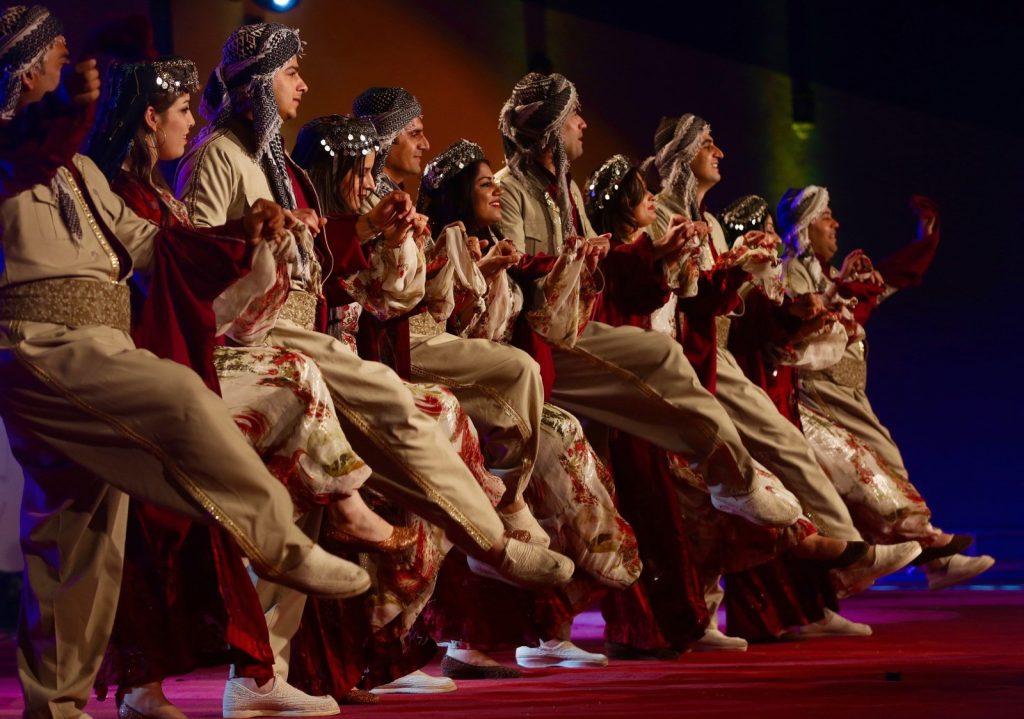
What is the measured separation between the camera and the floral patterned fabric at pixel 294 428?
3.41m

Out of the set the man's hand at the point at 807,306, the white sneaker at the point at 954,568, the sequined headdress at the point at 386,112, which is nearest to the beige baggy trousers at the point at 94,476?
the sequined headdress at the point at 386,112

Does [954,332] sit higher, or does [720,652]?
[954,332]

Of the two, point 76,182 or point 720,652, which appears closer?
point 76,182

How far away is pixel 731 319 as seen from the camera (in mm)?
5699

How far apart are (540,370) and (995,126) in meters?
4.34

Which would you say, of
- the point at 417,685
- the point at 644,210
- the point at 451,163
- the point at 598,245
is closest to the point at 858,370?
the point at 644,210

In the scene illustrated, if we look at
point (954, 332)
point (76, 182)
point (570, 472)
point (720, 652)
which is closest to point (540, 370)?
point (570, 472)

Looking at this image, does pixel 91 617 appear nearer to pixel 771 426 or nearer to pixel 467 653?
pixel 467 653

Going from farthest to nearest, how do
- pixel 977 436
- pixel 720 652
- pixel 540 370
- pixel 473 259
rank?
pixel 977 436, pixel 720 652, pixel 540 370, pixel 473 259

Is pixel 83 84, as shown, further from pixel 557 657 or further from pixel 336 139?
pixel 557 657

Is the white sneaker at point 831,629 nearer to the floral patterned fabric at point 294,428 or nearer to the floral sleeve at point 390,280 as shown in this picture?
the floral sleeve at point 390,280

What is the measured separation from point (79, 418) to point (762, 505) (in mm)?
Result: 2416

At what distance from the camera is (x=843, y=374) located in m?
6.18

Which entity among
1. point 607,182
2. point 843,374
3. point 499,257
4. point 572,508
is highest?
point 607,182
